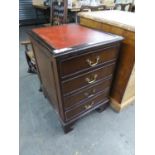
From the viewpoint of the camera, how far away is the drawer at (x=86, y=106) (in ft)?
3.72

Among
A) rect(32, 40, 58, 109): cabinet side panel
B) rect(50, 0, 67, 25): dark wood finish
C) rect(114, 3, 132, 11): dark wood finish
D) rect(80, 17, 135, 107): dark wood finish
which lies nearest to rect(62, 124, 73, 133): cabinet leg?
rect(32, 40, 58, 109): cabinet side panel

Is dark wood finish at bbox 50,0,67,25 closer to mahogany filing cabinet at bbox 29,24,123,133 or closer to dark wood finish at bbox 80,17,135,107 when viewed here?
dark wood finish at bbox 80,17,135,107

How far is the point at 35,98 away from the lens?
1575 mm

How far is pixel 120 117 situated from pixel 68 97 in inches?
26.9

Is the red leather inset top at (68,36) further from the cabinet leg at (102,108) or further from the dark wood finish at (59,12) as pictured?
the cabinet leg at (102,108)

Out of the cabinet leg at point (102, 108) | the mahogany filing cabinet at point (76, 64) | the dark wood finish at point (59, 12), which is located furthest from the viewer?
the dark wood finish at point (59, 12)

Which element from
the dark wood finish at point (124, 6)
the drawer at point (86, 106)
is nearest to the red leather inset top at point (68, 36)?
the drawer at point (86, 106)

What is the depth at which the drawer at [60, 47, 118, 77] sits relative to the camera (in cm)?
84

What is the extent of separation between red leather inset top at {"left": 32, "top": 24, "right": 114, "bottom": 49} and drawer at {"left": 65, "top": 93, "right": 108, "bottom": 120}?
20.7 inches

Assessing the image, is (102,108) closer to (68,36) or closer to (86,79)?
(86,79)

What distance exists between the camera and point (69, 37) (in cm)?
99
